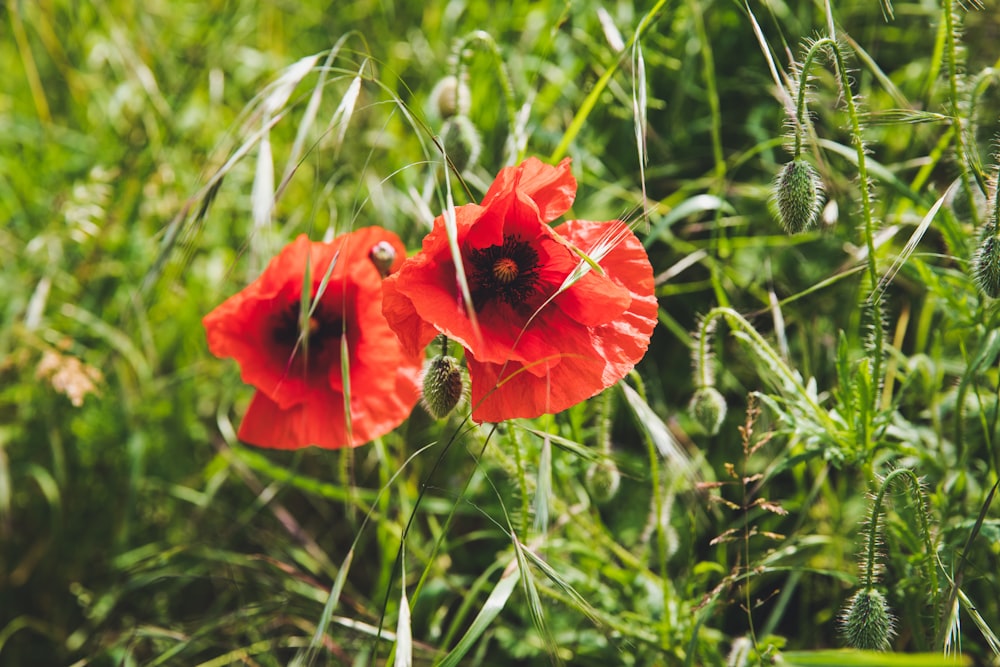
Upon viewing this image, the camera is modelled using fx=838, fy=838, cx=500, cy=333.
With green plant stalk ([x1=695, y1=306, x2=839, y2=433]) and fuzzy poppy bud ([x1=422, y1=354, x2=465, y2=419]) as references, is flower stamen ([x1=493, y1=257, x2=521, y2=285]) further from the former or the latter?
green plant stalk ([x1=695, y1=306, x2=839, y2=433])

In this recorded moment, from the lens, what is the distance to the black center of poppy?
151cm

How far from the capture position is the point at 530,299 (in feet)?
5.05

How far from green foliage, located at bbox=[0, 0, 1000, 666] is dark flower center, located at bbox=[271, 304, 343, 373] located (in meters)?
0.15

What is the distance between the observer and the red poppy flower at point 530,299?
4.15 feet

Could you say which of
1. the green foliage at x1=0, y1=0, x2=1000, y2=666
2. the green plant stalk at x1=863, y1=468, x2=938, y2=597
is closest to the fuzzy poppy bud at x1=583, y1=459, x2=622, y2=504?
the green foliage at x1=0, y1=0, x2=1000, y2=666

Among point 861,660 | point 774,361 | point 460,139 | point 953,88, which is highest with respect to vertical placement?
point 953,88

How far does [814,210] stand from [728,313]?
22 cm

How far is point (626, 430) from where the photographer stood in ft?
7.28

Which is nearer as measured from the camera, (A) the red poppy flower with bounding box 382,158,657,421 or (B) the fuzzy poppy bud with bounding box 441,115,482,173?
(A) the red poppy flower with bounding box 382,158,657,421

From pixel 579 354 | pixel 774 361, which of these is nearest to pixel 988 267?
pixel 774 361

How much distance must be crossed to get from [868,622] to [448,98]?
4.46 feet

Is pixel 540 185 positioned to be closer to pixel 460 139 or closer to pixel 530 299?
pixel 530 299

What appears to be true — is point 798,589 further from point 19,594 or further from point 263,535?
point 19,594

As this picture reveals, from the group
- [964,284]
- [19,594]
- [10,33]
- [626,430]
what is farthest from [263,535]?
[10,33]
